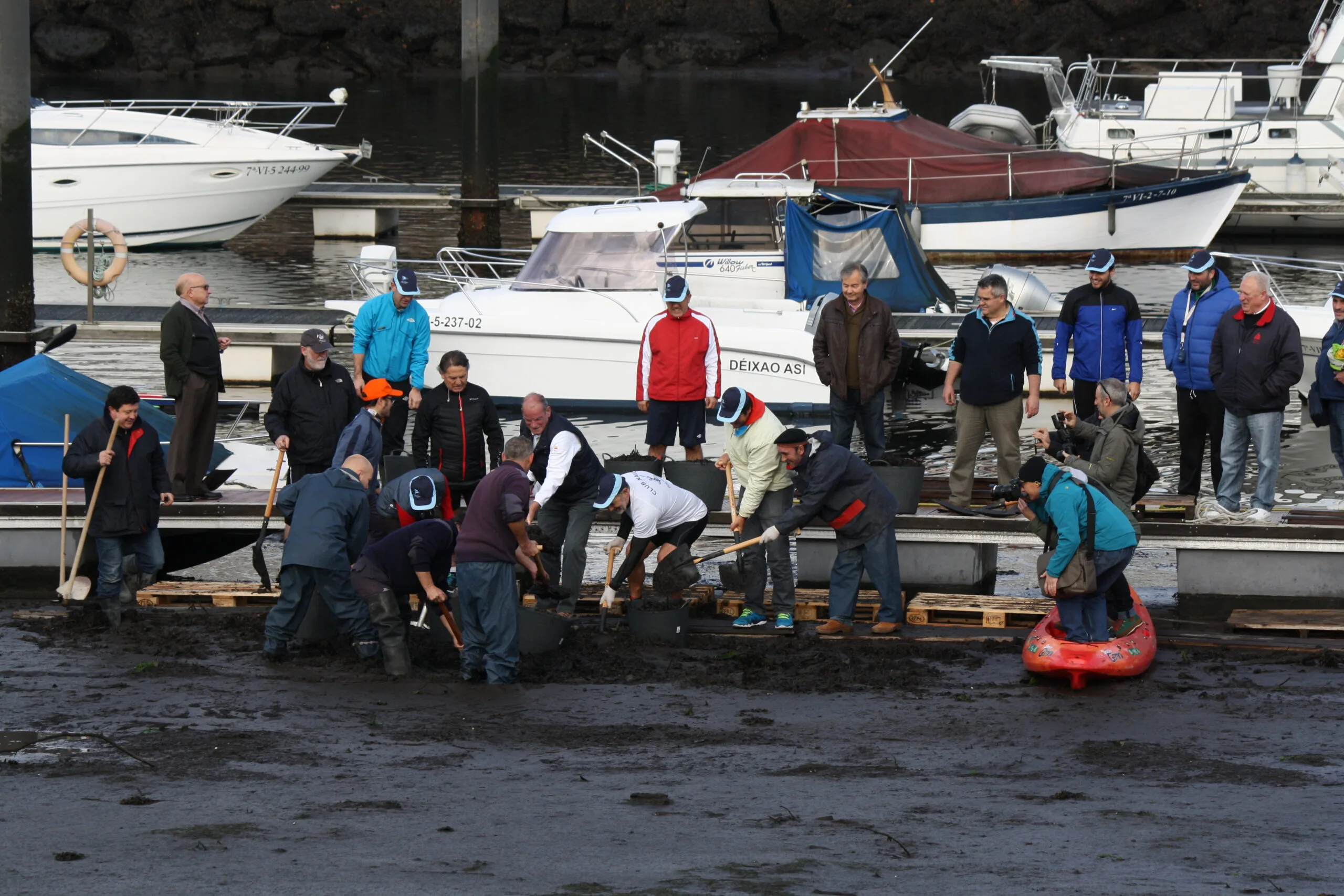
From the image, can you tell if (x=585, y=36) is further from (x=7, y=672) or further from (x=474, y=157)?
(x=7, y=672)

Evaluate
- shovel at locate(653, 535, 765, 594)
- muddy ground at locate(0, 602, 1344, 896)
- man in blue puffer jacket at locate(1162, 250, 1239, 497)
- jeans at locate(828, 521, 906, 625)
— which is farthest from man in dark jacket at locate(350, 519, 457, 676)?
man in blue puffer jacket at locate(1162, 250, 1239, 497)

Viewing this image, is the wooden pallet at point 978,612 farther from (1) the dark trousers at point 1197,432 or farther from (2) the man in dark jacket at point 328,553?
(2) the man in dark jacket at point 328,553

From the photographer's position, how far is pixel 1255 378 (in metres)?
11.2

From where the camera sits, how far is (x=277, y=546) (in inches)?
544

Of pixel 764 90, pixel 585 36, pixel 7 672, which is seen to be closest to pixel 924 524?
pixel 7 672

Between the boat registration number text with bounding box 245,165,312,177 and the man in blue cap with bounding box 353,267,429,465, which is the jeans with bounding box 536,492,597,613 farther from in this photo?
the boat registration number text with bounding box 245,165,312,177

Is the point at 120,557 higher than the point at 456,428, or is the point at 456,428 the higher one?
the point at 456,428

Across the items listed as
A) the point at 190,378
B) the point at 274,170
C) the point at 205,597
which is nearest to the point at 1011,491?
the point at 205,597

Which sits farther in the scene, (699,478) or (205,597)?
(699,478)

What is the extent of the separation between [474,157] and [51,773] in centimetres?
1709

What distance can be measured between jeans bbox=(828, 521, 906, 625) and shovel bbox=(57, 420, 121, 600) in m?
4.56

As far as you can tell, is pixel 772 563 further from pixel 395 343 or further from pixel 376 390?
pixel 395 343

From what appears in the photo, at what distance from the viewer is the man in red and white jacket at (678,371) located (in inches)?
489

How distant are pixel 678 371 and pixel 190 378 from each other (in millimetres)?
3359
